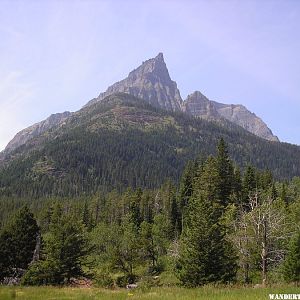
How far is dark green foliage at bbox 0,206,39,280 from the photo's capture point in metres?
48.3

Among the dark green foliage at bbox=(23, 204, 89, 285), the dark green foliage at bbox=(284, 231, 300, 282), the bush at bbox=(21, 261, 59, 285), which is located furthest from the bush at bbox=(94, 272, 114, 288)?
the dark green foliage at bbox=(284, 231, 300, 282)

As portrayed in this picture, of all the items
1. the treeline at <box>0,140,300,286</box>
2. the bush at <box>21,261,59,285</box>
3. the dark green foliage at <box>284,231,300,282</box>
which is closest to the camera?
the dark green foliage at <box>284,231,300,282</box>

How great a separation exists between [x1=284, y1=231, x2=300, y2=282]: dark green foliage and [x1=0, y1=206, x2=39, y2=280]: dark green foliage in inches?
1164

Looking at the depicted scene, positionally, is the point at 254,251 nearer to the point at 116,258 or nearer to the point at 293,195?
the point at 116,258

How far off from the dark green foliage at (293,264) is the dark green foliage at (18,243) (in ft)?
97.0

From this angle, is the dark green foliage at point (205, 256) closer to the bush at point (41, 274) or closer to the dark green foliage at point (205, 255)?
the dark green foliage at point (205, 255)

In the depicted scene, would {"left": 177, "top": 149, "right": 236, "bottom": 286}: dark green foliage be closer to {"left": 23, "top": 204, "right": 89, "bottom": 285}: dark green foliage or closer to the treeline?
the treeline

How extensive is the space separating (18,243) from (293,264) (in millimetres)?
31981

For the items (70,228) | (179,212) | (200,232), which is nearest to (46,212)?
(179,212)

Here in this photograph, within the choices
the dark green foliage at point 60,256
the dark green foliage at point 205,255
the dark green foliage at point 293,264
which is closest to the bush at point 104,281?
the dark green foliage at point 60,256

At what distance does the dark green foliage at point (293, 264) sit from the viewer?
34.6m

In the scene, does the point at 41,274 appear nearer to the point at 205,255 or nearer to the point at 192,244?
the point at 192,244

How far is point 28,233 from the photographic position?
50.6 m

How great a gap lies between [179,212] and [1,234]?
1994 inches
